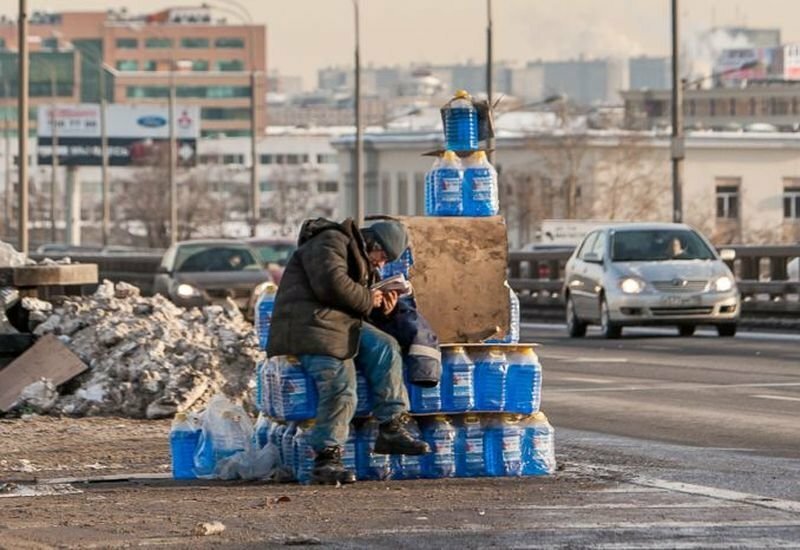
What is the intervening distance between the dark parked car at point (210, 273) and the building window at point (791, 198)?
72.0 m

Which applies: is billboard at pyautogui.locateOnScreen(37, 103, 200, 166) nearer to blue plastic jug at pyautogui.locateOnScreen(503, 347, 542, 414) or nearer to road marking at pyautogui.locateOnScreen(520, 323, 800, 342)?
road marking at pyautogui.locateOnScreen(520, 323, 800, 342)

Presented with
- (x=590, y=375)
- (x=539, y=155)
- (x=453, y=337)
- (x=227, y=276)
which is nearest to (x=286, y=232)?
(x=539, y=155)

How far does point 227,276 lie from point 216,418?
23.1 meters

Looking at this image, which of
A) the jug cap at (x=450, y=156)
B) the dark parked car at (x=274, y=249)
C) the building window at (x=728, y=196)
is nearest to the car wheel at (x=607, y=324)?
the dark parked car at (x=274, y=249)

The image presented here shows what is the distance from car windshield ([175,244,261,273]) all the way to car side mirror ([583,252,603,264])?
640 cm

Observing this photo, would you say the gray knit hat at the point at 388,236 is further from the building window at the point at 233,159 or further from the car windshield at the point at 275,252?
the building window at the point at 233,159

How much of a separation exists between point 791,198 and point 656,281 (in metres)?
78.9

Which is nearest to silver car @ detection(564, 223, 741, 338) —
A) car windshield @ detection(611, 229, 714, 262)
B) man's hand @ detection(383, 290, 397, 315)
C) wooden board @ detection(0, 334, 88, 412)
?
car windshield @ detection(611, 229, 714, 262)

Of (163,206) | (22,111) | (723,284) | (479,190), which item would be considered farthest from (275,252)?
(163,206)

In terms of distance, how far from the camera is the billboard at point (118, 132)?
456 ft

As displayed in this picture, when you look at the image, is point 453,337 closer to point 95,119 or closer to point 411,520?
point 411,520

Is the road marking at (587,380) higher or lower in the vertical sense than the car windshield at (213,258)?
lower

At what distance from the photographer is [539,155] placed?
334ft

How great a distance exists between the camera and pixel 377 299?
1308 cm
